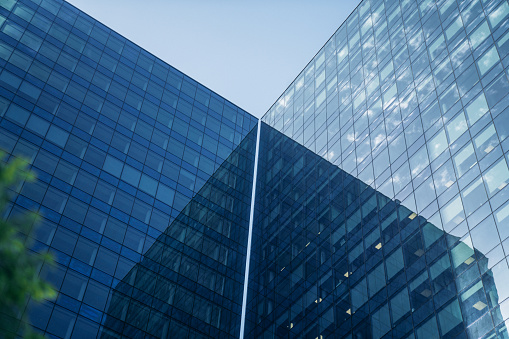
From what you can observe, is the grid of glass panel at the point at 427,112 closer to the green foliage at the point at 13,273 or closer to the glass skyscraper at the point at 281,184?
the glass skyscraper at the point at 281,184

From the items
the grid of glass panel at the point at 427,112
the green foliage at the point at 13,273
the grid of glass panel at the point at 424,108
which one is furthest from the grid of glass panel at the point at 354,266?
the green foliage at the point at 13,273

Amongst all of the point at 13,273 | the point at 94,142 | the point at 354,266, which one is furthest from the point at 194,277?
the point at 13,273

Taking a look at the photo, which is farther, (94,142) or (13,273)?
(94,142)

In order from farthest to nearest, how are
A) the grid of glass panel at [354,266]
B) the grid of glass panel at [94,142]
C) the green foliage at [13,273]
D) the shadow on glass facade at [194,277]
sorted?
the shadow on glass facade at [194,277] < the grid of glass panel at [94,142] < the grid of glass panel at [354,266] < the green foliage at [13,273]

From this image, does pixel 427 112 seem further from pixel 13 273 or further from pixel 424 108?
pixel 13 273

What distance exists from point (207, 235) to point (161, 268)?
741 centimetres

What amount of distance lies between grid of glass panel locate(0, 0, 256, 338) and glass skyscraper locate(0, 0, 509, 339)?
0.16m

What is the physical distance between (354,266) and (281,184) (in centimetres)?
1924

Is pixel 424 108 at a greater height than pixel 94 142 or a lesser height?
lesser

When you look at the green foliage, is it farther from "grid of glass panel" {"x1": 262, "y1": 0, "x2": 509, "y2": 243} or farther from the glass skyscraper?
"grid of glass panel" {"x1": 262, "y1": 0, "x2": 509, "y2": 243}

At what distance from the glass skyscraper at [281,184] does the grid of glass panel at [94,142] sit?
0.16 m

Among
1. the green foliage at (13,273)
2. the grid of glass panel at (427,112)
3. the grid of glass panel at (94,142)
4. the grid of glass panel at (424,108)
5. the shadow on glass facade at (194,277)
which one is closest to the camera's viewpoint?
the green foliage at (13,273)

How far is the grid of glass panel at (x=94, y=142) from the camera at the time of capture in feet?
147

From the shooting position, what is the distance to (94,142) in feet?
178
